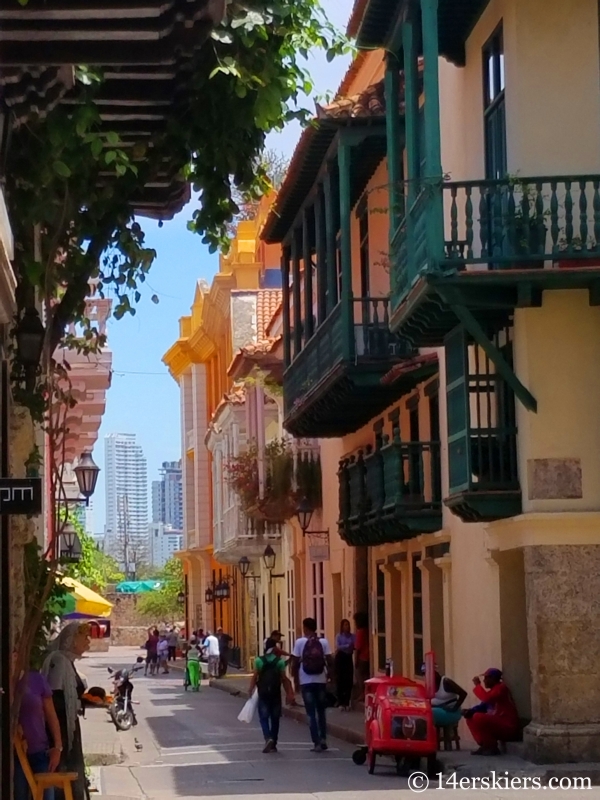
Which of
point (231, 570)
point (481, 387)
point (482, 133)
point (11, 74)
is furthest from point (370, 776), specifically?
point (231, 570)

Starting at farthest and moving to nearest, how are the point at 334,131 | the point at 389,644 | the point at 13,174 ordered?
1. the point at 389,644
2. the point at 334,131
3. the point at 13,174

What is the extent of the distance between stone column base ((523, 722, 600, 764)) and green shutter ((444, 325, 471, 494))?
2705mm

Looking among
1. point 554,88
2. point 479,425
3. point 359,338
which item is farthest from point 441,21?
point 359,338

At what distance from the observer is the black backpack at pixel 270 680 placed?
21094 millimetres

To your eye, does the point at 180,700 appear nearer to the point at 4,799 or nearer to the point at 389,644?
the point at 389,644

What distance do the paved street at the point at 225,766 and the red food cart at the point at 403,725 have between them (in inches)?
13.9

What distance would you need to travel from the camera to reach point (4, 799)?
1148 cm

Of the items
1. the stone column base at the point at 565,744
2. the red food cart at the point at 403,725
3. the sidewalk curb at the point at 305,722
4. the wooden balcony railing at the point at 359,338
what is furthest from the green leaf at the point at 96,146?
the sidewalk curb at the point at 305,722

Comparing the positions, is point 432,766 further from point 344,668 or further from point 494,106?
point 344,668

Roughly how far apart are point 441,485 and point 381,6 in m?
6.46

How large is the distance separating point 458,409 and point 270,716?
526 centimetres

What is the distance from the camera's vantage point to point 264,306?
174 ft

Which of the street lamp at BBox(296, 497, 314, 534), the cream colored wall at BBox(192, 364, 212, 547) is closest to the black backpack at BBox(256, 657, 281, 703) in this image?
the street lamp at BBox(296, 497, 314, 534)

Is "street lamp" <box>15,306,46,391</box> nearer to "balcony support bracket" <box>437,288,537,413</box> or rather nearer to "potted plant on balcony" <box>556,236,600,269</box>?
"balcony support bracket" <box>437,288,537,413</box>
